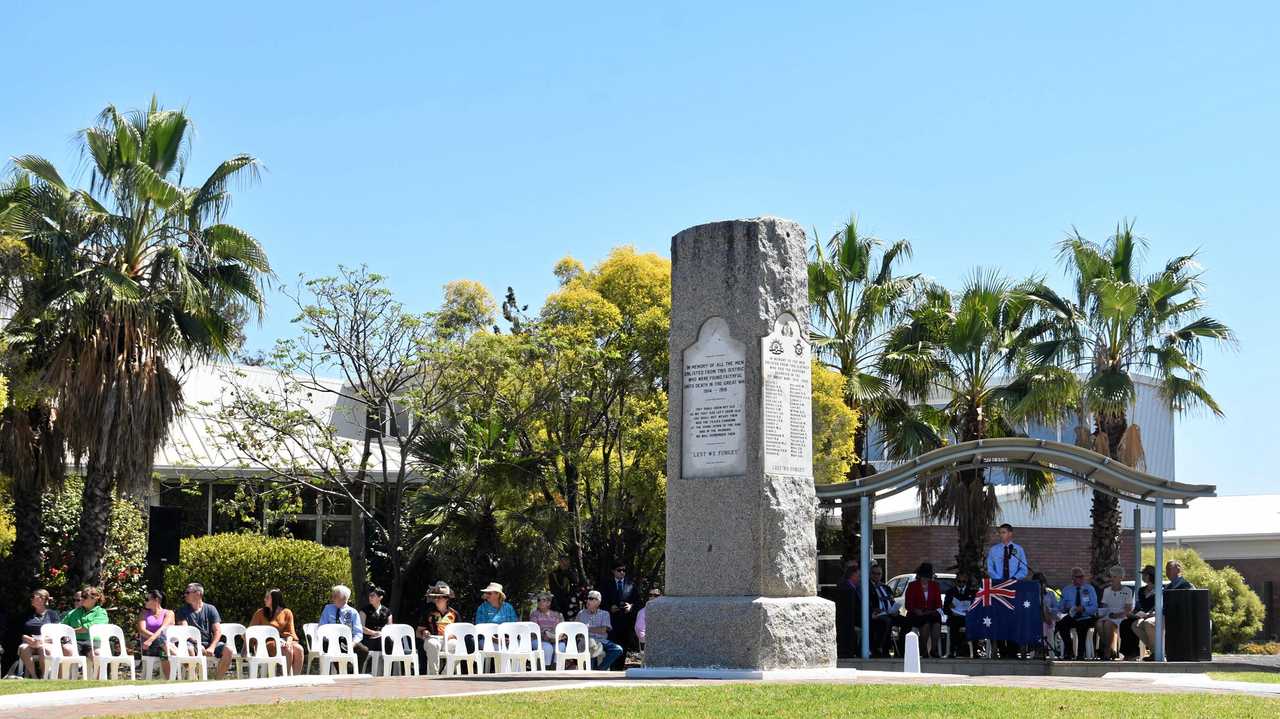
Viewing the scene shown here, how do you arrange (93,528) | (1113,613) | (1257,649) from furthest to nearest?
(1257,649)
(93,528)
(1113,613)

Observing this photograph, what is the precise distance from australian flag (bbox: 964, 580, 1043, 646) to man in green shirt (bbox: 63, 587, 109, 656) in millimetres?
11058

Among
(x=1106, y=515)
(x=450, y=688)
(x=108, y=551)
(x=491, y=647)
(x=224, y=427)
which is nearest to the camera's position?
(x=450, y=688)

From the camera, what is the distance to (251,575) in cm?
2338

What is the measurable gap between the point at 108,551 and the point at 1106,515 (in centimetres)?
1725

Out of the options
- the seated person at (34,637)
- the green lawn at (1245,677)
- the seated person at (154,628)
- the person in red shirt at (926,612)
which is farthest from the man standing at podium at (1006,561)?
the seated person at (34,637)

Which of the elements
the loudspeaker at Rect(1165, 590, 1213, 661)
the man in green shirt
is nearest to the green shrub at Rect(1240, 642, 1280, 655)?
the loudspeaker at Rect(1165, 590, 1213, 661)

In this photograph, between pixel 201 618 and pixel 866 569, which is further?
pixel 866 569

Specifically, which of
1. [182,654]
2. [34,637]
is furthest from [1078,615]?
[34,637]

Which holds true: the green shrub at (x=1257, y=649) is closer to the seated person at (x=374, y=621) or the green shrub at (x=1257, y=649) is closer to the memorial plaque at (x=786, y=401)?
the seated person at (x=374, y=621)

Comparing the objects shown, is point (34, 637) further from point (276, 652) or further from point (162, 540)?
point (162, 540)

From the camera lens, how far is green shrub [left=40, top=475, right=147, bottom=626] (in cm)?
2512

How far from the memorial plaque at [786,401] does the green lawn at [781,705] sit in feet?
8.39

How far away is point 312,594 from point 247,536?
56.6 inches

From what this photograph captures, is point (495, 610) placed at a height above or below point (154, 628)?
above
